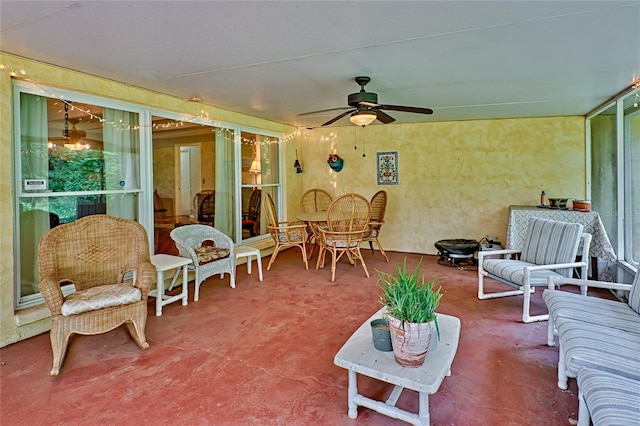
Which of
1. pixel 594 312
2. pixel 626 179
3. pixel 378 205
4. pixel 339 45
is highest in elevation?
pixel 339 45

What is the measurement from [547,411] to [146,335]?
279 centimetres

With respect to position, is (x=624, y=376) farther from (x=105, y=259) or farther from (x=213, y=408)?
(x=105, y=259)

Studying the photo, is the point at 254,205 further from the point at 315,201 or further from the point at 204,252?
the point at 204,252

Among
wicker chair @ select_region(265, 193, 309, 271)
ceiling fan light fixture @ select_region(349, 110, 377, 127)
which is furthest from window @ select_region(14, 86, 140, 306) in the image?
ceiling fan light fixture @ select_region(349, 110, 377, 127)

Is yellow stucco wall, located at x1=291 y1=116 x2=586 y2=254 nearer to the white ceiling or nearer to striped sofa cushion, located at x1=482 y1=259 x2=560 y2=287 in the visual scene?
the white ceiling

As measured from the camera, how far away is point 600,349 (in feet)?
5.61

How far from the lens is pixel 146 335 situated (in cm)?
279

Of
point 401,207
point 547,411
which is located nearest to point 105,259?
point 547,411

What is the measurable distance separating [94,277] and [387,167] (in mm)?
4617

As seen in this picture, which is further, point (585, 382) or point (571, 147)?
point (571, 147)

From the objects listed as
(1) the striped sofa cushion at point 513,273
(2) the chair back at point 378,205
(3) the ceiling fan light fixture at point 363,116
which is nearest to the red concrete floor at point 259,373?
(1) the striped sofa cushion at point 513,273

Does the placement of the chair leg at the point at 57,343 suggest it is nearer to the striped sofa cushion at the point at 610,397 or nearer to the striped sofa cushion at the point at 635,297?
the striped sofa cushion at the point at 610,397

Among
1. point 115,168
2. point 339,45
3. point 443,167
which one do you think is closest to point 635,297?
point 339,45

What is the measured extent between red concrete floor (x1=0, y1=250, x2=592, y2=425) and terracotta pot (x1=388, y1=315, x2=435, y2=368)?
39 cm
